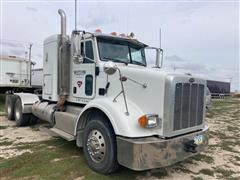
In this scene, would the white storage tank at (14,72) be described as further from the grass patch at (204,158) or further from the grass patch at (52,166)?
the grass patch at (204,158)

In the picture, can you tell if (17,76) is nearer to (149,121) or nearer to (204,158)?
(204,158)

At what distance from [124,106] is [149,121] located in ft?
1.79

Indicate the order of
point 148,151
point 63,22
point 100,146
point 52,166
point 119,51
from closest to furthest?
point 148,151
point 100,146
point 52,166
point 119,51
point 63,22

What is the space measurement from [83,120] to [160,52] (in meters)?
2.76

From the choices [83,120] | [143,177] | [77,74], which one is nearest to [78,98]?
[77,74]

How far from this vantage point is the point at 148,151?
3.58 meters

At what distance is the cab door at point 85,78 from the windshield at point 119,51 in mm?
246

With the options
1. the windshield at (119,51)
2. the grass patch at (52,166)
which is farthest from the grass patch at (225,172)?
the windshield at (119,51)

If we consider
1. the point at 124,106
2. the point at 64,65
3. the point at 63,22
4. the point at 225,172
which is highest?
the point at 63,22

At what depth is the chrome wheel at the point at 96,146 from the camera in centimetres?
422

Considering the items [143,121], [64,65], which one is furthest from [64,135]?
[143,121]

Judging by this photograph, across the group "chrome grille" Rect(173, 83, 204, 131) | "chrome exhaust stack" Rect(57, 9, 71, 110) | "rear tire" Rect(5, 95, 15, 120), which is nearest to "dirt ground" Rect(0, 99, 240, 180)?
"chrome grille" Rect(173, 83, 204, 131)

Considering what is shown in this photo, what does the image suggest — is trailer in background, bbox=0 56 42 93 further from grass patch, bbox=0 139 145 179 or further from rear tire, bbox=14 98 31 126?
grass patch, bbox=0 139 145 179

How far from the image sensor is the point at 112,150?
13.1 ft
